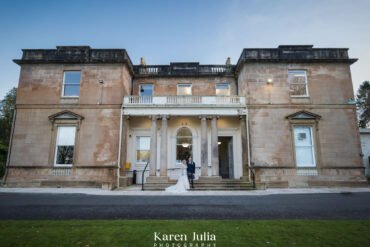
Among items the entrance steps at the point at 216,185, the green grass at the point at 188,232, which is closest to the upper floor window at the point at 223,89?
the entrance steps at the point at 216,185

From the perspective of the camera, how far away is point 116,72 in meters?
15.6

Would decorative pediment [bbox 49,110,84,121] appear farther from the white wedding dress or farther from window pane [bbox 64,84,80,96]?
the white wedding dress

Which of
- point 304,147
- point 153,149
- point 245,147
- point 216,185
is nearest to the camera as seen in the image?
point 216,185

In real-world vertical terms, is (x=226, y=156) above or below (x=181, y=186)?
above

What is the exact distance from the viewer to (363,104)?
3688 cm

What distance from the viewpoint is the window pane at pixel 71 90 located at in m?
15.7

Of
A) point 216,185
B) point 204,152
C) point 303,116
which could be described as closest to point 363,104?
point 303,116

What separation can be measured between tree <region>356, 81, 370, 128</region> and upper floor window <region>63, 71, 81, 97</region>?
1615 inches

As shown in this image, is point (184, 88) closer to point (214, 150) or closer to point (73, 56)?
point (214, 150)

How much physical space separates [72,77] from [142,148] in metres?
7.19

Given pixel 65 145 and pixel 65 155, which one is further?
pixel 65 145

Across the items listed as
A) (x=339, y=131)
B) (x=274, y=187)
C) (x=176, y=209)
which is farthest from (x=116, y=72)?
(x=339, y=131)

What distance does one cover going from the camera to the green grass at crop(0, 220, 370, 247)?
3488mm

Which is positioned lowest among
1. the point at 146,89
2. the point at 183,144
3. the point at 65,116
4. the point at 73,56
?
the point at 183,144
